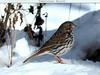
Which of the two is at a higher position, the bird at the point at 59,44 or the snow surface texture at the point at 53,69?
the bird at the point at 59,44

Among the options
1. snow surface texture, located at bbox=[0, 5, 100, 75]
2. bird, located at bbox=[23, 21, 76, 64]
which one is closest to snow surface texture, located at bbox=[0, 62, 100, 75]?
snow surface texture, located at bbox=[0, 5, 100, 75]

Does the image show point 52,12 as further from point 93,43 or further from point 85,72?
point 85,72

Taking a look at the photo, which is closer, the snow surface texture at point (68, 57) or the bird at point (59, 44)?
the snow surface texture at point (68, 57)

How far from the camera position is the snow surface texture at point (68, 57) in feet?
15.9

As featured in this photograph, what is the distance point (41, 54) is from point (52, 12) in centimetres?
147

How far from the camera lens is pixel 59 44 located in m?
5.31

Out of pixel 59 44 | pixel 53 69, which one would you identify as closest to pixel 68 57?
pixel 59 44

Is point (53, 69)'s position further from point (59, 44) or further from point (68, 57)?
point (68, 57)

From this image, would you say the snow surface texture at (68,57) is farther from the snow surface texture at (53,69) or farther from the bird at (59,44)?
the bird at (59,44)

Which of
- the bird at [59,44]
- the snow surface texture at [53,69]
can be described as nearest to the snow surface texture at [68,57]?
the snow surface texture at [53,69]

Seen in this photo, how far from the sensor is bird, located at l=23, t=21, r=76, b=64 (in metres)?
5.28

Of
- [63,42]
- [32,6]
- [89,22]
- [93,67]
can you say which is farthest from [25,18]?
[93,67]

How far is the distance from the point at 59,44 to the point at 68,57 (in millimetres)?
561

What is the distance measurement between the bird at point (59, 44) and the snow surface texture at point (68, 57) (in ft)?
0.34
